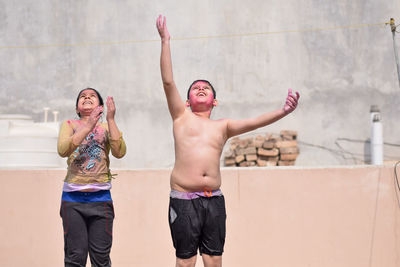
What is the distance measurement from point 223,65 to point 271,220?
488cm

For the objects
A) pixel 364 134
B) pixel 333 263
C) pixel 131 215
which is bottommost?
pixel 333 263

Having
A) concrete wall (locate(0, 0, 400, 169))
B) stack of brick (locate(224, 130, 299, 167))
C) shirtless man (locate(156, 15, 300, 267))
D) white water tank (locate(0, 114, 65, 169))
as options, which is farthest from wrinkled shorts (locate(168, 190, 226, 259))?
concrete wall (locate(0, 0, 400, 169))

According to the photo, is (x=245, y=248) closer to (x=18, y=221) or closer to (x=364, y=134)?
(x=18, y=221)

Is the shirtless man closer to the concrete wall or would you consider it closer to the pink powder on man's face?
the pink powder on man's face

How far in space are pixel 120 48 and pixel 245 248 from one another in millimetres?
5726

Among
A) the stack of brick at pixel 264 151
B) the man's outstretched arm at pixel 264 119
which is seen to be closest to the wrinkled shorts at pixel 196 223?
the man's outstretched arm at pixel 264 119

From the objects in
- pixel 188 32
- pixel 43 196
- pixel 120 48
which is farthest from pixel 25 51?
pixel 43 196

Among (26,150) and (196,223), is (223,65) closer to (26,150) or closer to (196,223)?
(26,150)

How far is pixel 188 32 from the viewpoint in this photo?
885 centimetres

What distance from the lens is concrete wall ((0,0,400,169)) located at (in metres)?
8.44

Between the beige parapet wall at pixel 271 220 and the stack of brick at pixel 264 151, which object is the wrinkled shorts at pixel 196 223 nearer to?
the beige parapet wall at pixel 271 220

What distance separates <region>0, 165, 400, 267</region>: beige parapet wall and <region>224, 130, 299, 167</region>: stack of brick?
12.6 ft

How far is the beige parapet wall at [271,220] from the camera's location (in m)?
4.14

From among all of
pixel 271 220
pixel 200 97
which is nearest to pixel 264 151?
pixel 271 220
